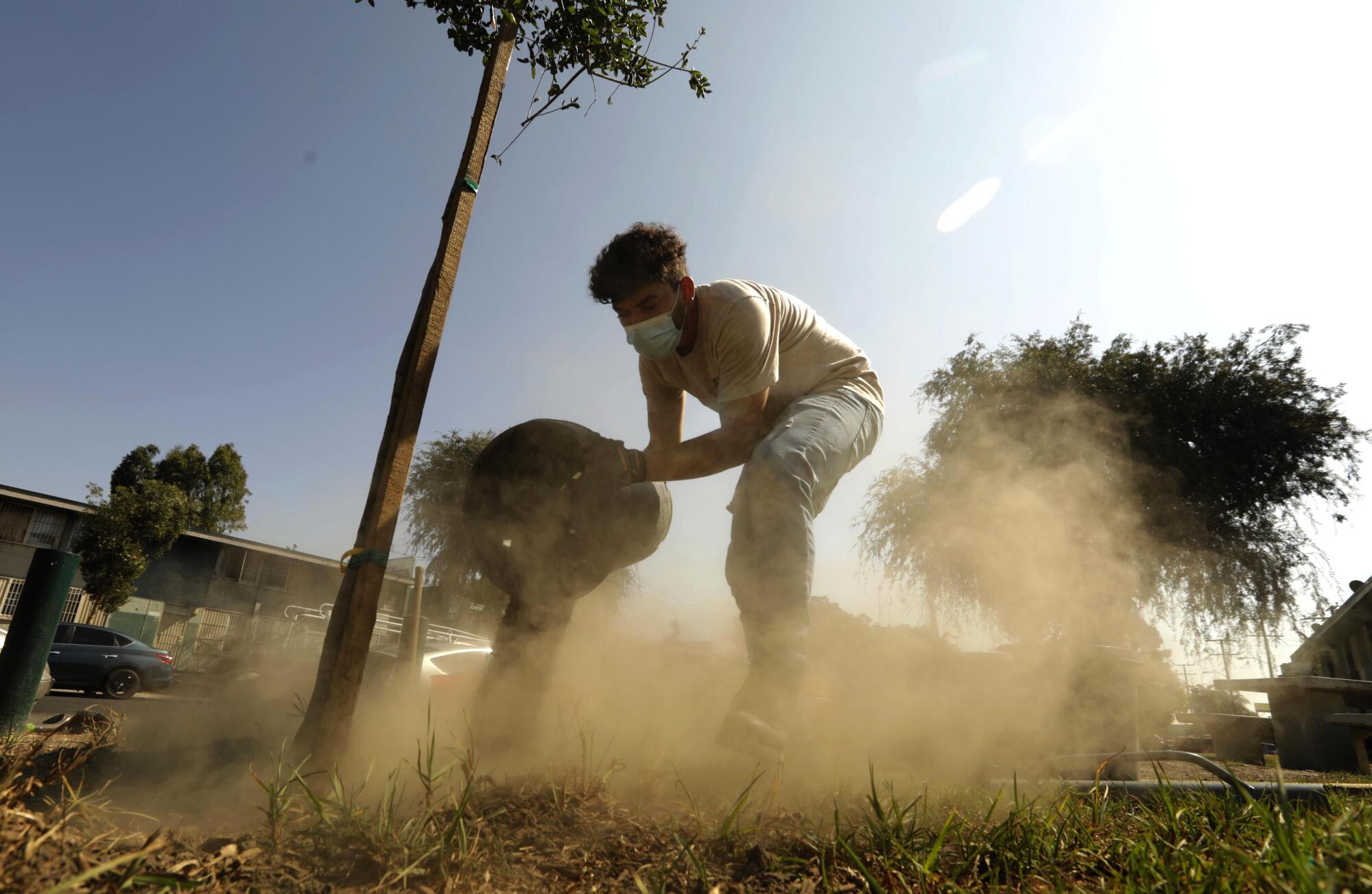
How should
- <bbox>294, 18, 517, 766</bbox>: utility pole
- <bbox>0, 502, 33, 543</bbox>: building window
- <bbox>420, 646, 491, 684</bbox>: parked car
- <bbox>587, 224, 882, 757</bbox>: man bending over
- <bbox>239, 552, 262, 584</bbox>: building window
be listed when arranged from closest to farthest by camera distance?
1. <bbox>294, 18, 517, 766</bbox>: utility pole
2. <bbox>587, 224, 882, 757</bbox>: man bending over
3. <bbox>420, 646, 491, 684</bbox>: parked car
4. <bbox>0, 502, 33, 543</bbox>: building window
5. <bbox>239, 552, 262, 584</bbox>: building window

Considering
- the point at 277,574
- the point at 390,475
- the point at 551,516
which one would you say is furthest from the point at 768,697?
the point at 277,574

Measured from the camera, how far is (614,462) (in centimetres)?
246

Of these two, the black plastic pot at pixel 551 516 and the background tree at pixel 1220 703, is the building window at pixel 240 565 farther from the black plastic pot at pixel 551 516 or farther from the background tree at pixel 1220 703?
the background tree at pixel 1220 703

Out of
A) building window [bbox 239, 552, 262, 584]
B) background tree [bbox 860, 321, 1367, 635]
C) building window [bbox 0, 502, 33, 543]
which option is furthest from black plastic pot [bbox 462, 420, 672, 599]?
building window [bbox 239, 552, 262, 584]

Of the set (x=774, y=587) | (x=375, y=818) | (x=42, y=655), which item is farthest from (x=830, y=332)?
(x=42, y=655)

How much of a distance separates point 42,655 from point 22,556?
28.5 metres

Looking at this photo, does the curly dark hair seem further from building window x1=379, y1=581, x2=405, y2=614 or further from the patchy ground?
building window x1=379, y1=581, x2=405, y2=614

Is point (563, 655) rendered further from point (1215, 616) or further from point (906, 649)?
point (1215, 616)

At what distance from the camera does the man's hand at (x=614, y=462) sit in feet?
8.04

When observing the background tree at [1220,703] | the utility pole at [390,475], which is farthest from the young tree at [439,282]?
the background tree at [1220,703]

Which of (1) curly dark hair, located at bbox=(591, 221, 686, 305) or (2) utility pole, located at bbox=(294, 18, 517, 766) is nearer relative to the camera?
(2) utility pole, located at bbox=(294, 18, 517, 766)

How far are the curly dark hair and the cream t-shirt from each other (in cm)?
16

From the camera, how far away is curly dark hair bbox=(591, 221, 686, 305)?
105 inches

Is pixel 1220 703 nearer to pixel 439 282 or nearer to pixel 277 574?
pixel 439 282
